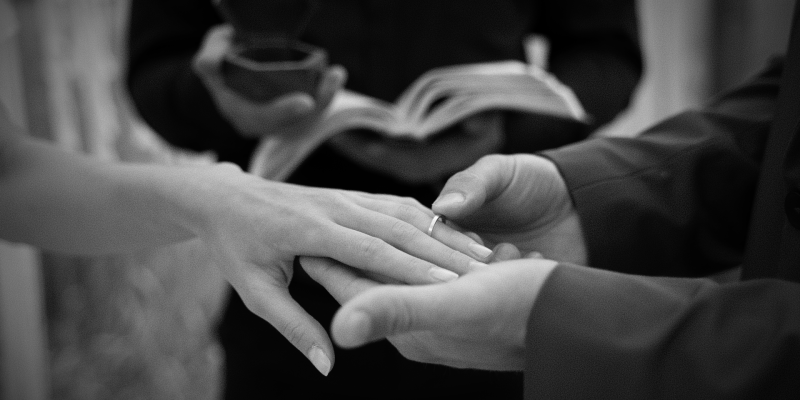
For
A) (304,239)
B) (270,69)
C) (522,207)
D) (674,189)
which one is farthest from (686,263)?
(270,69)

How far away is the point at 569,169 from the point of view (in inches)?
25.9

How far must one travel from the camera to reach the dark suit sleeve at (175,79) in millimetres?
910

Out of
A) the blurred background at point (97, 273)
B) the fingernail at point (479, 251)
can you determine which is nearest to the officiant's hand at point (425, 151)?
the fingernail at point (479, 251)

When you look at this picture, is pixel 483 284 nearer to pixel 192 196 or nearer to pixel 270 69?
pixel 192 196

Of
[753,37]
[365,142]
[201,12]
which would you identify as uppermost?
[201,12]

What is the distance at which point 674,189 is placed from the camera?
0.69m

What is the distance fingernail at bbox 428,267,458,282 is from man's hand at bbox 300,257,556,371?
45 mm

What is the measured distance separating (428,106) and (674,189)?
13.0 inches

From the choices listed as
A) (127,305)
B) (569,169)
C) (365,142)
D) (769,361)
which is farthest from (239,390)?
(127,305)

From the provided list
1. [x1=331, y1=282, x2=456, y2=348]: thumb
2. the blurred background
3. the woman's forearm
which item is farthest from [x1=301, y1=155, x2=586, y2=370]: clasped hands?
the blurred background

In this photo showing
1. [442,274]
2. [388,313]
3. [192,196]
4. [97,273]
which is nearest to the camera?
[388,313]

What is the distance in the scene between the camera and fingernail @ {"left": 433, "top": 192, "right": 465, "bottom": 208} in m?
0.55

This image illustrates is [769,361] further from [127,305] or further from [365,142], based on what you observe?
[127,305]

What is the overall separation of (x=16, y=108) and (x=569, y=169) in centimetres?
156
